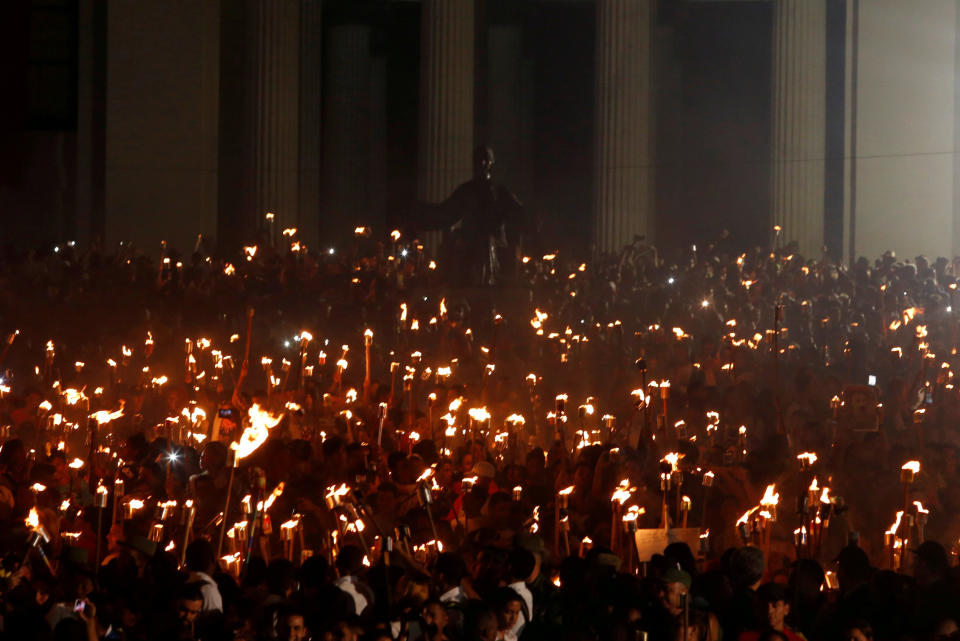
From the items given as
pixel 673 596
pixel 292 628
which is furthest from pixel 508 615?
pixel 292 628

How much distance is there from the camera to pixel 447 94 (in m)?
40.9

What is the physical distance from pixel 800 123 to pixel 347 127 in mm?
13894

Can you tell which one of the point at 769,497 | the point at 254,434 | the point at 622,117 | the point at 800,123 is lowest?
the point at 769,497

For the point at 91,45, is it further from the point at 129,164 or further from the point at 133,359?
the point at 133,359

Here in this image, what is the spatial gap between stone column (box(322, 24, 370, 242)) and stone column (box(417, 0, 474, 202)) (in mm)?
7088

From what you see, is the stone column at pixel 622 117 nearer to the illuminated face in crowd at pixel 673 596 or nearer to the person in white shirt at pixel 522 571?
the person in white shirt at pixel 522 571

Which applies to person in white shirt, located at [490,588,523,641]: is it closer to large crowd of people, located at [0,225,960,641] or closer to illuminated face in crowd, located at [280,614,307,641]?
large crowd of people, located at [0,225,960,641]

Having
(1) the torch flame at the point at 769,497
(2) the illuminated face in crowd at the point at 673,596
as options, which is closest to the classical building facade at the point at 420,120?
(1) the torch flame at the point at 769,497

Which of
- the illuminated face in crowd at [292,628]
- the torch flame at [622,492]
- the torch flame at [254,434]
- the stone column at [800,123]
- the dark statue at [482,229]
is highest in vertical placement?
the stone column at [800,123]

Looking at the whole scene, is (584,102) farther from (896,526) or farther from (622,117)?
(896,526)

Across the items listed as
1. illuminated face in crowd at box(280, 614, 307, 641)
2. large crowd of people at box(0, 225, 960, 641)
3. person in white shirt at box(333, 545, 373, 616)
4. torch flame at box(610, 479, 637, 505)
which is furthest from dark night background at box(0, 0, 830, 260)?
illuminated face in crowd at box(280, 614, 307, 641)

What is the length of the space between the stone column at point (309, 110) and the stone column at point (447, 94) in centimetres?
362

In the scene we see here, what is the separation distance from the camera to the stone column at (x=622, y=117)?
134 feet

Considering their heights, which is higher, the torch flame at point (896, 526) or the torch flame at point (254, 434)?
the torch flame at point (254, 434)
